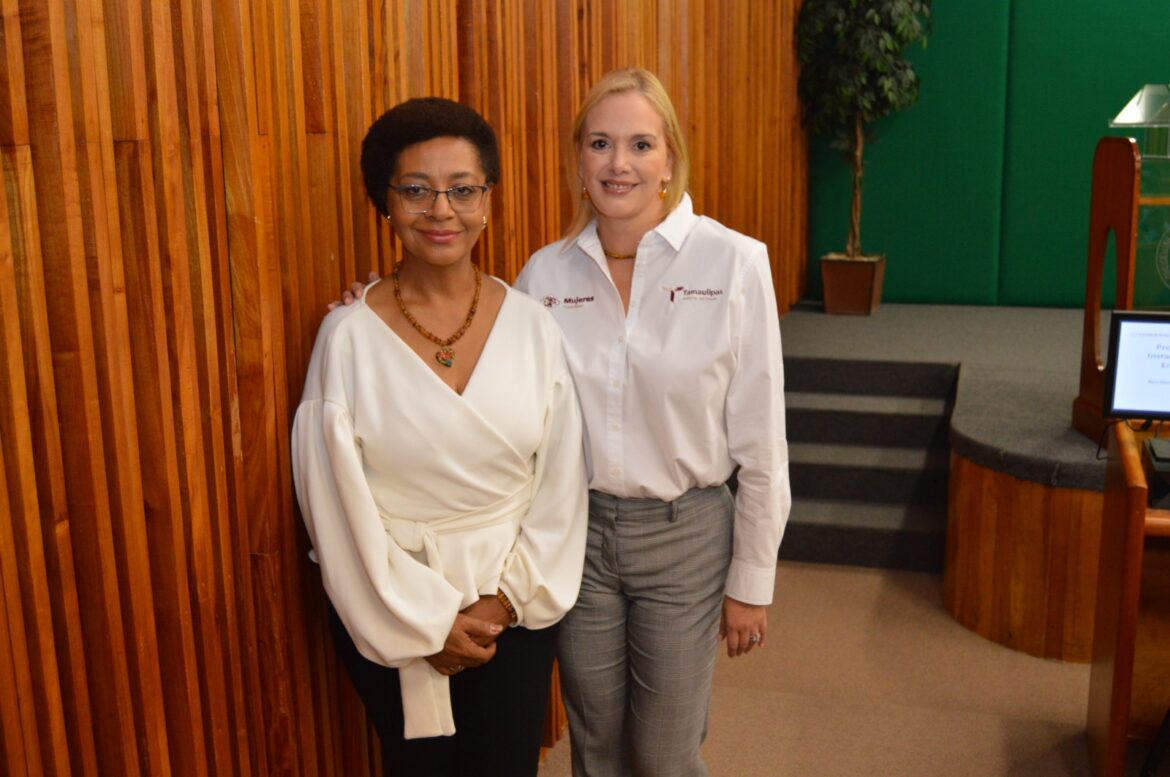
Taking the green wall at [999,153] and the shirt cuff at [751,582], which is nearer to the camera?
the shirt cuff at [751,582]

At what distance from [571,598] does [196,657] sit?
0.59 m

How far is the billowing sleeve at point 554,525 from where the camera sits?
6.53 feet

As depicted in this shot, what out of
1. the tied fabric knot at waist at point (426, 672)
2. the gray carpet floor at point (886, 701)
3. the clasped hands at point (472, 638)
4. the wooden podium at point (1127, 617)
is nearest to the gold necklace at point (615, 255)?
the tied fabric knot at waist at point (426, 672)

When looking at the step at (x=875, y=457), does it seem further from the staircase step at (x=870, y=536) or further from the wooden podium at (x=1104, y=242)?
the wooden podium at (x=1104, y=242)

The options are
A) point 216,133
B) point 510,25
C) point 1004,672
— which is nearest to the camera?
point 216,133

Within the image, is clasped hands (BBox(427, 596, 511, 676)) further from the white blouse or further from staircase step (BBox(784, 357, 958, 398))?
staircase step (BBox(784, 357, 958, 398))

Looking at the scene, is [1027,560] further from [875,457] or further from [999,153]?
[999,153]

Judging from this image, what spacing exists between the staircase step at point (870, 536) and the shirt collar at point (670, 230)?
2.74 meters

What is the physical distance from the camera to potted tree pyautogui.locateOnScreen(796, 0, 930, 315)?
20.8ft

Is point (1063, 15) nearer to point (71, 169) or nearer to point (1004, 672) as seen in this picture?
point (1004, 672)

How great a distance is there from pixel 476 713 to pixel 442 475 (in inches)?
16.1

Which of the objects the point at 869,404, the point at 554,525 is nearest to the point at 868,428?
the point at 869,404

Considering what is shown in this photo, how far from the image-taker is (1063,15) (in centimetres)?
673

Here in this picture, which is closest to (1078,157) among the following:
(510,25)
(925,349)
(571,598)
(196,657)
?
(925,349)
